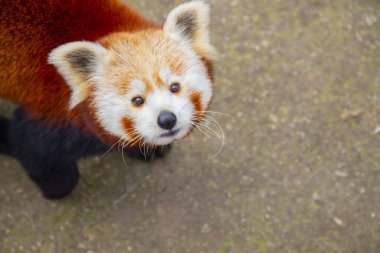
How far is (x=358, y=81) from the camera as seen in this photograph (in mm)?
3004

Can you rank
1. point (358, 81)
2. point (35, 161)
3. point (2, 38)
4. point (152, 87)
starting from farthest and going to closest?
1. point (358, 81)
2. point (35, 161)
3. point (2, 38)
4. point (152, 87)

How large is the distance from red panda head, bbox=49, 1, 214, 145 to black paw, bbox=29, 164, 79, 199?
0.54 meters

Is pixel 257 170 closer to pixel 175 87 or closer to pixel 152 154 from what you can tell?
pixel 152 154

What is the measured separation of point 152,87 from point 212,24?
144cm

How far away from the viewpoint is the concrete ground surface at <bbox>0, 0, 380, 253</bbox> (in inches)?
102

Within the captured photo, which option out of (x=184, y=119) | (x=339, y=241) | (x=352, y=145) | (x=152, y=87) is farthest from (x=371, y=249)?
(x=152, y=87)

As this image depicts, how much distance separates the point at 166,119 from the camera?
5.80 ft

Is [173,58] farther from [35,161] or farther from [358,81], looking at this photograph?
[358,81]

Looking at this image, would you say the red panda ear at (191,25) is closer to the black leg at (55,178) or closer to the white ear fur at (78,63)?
the white ear fur at (78,63)

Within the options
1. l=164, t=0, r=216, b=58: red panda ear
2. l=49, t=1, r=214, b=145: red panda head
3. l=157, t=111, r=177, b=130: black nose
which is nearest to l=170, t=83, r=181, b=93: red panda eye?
l=49, t=1, r=214, b=145: red panda head

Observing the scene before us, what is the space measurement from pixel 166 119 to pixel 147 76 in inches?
7.1

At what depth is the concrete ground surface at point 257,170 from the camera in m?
2.59

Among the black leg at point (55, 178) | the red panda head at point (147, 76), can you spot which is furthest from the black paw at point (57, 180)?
the red panda head at point (147, 76)

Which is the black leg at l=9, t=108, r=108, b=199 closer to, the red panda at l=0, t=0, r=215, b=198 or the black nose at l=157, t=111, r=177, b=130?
the red panda at l=0, t=0, r=215, b=198
